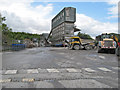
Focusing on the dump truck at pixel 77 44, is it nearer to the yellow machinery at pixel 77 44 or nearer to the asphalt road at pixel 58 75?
the yellow machinery at pixel 77 44

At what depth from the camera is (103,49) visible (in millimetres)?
16625

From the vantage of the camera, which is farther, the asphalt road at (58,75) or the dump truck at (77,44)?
the dump truck at (77,44)

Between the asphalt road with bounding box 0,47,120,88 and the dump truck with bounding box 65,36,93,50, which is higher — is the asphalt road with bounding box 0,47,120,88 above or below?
below

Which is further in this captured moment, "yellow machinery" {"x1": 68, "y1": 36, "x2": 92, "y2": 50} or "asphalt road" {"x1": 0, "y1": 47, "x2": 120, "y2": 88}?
"yellow machinery" {"x1": 68, "y1": 36, "x2": 92, "y2": 50}

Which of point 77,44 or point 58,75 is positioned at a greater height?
point 77,44

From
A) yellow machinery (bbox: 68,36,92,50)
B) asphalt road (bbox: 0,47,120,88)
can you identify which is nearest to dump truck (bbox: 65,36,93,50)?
yellow machinery (bbox: 68,36,92,50)

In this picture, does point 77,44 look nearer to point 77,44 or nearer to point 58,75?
point 77,44

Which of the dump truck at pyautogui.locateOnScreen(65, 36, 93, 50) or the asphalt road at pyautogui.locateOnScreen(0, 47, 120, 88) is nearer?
the asphalt road at pyautogui.locateOnScreen(0, 47, 120, 88)

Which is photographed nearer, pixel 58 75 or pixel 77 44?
pixel 58 75

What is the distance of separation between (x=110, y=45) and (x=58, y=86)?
13887mm

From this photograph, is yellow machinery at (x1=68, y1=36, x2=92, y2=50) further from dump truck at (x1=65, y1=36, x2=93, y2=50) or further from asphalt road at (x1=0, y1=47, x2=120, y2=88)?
asphalt road at (x1=0, y1=47, x2=120, y2=88)

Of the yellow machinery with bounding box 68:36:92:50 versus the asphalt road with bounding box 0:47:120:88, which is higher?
the yellow machinery with bounding box 68:36:92:50

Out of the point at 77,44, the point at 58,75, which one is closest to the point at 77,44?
the point at 77,44

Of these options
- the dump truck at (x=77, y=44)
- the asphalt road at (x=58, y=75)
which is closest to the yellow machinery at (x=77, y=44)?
the dump truck at (x=77, y=44)
